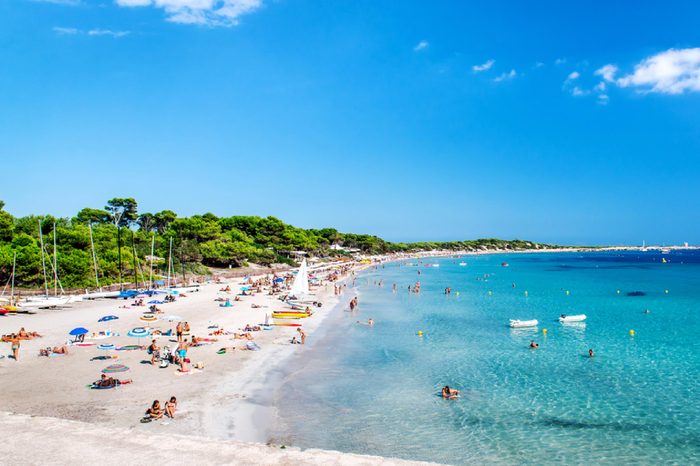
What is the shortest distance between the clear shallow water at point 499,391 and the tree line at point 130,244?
26.7 metres

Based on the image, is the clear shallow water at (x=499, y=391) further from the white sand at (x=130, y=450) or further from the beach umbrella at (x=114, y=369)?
the beach umbrella at (x=114, y=369)

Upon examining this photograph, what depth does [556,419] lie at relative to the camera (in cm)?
1598

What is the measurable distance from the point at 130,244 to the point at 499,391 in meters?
56.9

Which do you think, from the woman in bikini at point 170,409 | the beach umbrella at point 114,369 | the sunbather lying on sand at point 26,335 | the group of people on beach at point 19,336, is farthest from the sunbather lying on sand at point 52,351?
the woman in bikini at point 170,409

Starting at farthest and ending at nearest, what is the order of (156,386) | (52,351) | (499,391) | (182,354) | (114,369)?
1. (52,351)
2. (182,354)
3. (499,391)
4. (114,369)
5. (156,386)

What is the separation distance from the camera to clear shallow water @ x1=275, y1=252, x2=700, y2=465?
13820mm

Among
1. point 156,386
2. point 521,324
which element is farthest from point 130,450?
point 521,324

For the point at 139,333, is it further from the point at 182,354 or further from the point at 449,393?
the point at 449,393

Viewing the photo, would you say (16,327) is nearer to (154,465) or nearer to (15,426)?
(15,426)

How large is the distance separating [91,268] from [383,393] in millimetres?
38237

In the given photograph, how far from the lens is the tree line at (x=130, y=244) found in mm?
42469

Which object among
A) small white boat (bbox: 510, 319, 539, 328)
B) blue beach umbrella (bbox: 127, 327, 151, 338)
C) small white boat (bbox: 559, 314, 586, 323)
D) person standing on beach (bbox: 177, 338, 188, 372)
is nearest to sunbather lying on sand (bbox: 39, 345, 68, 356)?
blue beach umbrella (bbox: 127, 327, 151, 338)

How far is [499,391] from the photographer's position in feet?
61.7

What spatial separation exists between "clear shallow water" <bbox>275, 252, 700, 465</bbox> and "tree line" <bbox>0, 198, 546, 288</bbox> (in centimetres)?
2669
